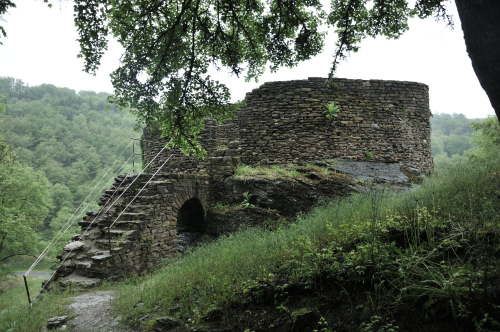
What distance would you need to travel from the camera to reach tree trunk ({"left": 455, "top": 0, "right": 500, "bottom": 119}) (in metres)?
2.64

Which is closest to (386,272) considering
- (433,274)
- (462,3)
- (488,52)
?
(433,274)

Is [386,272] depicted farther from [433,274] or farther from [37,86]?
[37,86]

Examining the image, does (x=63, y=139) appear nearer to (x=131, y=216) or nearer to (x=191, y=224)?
(x=191, y=224)

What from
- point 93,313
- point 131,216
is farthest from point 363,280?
point 131,216

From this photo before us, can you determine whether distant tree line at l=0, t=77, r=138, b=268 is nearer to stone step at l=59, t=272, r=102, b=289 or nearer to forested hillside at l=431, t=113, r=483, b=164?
stone step at l=59, t=272, r=102, b=289

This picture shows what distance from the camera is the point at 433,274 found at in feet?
9.33

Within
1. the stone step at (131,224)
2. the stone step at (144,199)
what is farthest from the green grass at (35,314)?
the stone step at (144,199)

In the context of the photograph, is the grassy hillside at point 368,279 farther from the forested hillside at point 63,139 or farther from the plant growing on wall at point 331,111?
the forested hillside at point 63,139

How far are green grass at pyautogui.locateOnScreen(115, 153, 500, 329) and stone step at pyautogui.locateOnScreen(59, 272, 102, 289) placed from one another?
164cm

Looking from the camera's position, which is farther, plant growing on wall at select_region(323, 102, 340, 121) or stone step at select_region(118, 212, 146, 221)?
plant growing on wall at select_region(323, 102, 340, 121)

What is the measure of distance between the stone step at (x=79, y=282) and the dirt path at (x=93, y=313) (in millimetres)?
384

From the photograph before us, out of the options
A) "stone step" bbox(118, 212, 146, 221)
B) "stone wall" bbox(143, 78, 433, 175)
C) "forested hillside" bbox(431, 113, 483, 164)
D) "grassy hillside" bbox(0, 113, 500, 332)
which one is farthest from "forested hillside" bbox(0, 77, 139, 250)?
"forested hillside" bbox(431, 113, 483, 164)

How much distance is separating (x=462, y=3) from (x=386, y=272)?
2757mm

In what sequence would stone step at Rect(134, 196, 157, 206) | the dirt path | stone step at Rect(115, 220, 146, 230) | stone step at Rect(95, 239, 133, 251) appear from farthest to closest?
1. stone step at Rect(134, 196, 157, 206)
2. stone step at Rect(115, 220, 146, 230)
3. stone step at Rect(95, 239, 133, 251)
4. the dirt path
